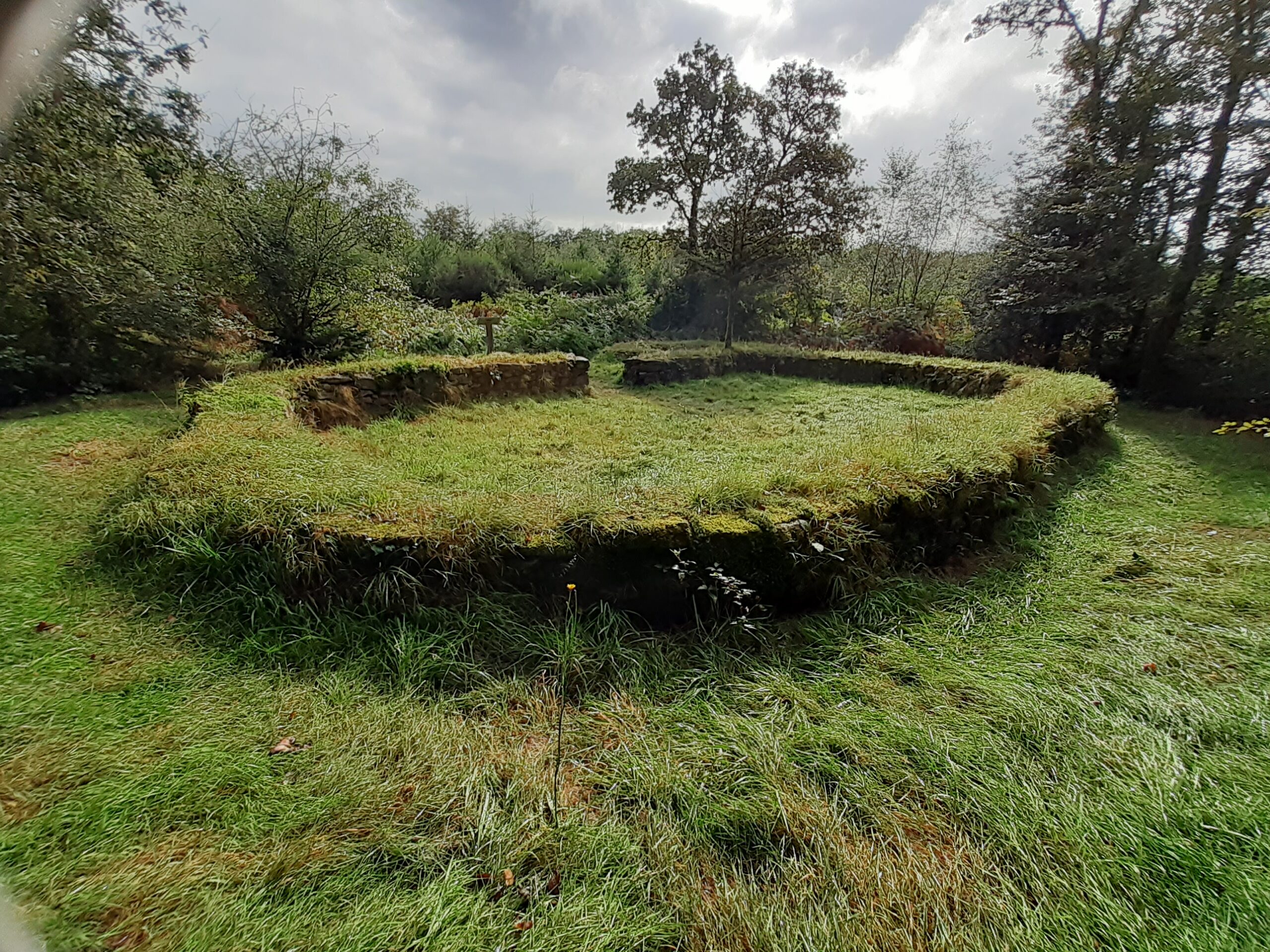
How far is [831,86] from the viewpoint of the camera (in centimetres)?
976

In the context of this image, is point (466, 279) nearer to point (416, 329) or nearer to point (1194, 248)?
point (416, 329)

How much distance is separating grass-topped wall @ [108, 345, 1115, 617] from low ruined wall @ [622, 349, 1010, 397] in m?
3.23

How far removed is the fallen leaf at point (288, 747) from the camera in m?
1.65

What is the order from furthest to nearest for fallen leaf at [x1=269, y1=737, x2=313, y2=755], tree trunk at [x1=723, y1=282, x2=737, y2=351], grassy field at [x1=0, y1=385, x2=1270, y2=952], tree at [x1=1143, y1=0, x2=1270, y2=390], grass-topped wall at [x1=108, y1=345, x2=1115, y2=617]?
1. tree trunk at [x1=723, y1=282, x2=737, y2=351]
2. tree at [x1=1143, y1=0, x2=1270, y2=390]
3. grass-topped wall at [x1=108, y1=345, x2=1115, y2=617]
4. fallen leaf at [x1=269, y1=737, x2=313, y2=755]
5. grassy field at [x1=0, y1=385, x2=1270, y2=952]

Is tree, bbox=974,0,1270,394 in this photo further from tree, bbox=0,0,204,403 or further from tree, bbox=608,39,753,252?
tree, bbox=0,0,204,403

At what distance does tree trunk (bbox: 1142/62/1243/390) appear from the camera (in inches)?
271

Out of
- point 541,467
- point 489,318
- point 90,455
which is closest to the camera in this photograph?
point 90,455

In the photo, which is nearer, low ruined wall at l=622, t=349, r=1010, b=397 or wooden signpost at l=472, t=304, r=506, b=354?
low ruined wall at l=622, t=349, r=1010, b=397

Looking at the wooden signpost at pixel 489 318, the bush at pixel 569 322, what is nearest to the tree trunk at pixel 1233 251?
the bush at pixel 569 322

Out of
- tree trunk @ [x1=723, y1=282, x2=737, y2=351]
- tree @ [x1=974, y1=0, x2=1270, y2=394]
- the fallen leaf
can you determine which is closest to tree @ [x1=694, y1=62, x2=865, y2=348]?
tree trunk @ [x1=723, y1=282, x2=737, y2=351]

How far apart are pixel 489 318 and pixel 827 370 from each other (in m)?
6.65

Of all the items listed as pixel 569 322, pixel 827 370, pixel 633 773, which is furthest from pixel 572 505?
pixel 569 322

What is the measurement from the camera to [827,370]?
10.3m

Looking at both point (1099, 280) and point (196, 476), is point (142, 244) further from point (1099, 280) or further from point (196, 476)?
point (1099, 280)
